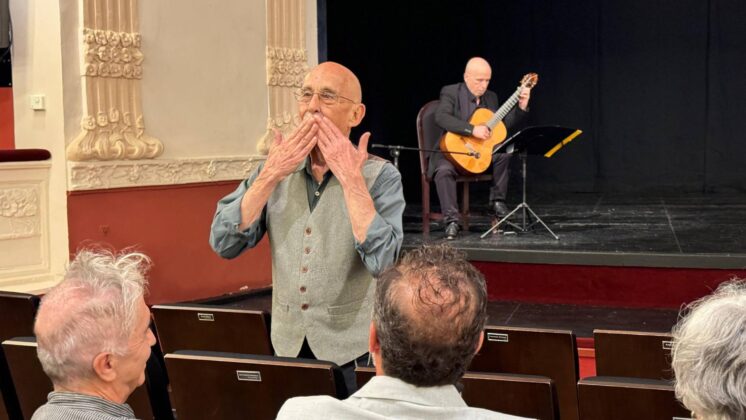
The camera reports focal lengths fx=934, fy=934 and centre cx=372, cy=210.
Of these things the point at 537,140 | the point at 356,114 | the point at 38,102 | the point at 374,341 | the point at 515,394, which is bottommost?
the point at 515,394

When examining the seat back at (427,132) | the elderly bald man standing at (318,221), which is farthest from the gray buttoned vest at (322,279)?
the seat back at (427,132)

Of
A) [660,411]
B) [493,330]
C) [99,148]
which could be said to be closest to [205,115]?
[99,148]

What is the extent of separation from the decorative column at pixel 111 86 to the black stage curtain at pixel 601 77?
12.3 feet

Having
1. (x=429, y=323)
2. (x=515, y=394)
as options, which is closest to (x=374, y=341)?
(x=429, y=323)

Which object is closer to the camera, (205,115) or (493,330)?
(493,330)

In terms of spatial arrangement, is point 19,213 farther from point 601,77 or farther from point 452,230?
point 601,77

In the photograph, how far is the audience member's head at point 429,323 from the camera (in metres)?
1.35

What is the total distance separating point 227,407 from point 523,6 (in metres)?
8.37

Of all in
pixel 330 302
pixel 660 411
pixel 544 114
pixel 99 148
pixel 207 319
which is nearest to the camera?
pixel 660 411

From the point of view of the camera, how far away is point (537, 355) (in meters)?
2.49

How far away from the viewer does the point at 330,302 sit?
2391 mm

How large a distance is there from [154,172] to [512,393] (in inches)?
158

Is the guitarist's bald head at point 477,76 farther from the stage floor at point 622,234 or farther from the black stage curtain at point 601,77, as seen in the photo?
the black stage curtain at point 601,77

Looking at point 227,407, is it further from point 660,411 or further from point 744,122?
point 744,122
